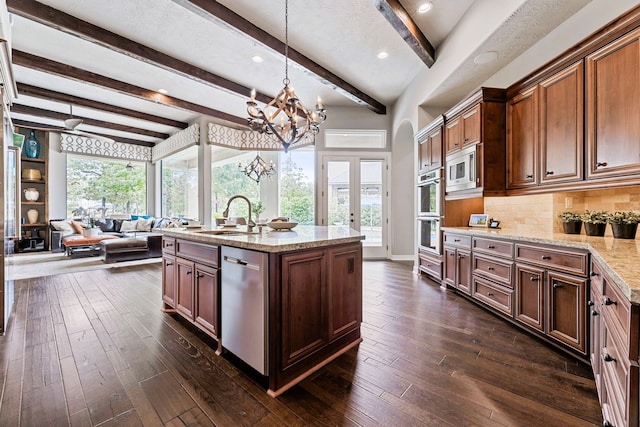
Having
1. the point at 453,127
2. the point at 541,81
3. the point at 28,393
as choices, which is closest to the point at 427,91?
the point at 453,127

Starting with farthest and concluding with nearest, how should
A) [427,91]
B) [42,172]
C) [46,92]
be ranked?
[42,172], [46,92], [427,91]

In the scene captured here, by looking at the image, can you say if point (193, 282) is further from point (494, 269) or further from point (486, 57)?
point (486, 57)

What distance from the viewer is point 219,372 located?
6.10 ft

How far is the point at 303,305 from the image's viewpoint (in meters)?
1.82

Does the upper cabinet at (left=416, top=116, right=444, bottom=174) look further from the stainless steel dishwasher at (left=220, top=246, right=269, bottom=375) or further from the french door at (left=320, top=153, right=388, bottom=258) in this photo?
the stainless steel dishwasher at (left=220, top=246, right=269, bottom=375)

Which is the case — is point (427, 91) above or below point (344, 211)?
above

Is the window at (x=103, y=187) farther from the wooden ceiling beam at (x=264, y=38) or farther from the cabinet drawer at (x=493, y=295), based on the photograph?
the cabinet drawer at (x=493, y=295)

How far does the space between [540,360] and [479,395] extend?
2.56ft

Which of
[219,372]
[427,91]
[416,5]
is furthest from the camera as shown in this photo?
[427,91]

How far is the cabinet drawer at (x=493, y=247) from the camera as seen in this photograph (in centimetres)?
255

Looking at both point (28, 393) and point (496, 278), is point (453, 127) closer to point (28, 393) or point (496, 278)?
point (496, 278)

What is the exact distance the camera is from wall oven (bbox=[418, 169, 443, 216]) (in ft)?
13.0

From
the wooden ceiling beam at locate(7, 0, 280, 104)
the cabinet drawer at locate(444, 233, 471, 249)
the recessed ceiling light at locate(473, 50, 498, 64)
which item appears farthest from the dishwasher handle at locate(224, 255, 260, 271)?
the wooden ceiling beam at locate(7, 0, 280, 104)

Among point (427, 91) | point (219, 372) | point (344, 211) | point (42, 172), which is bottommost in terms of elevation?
point (219, 372)
